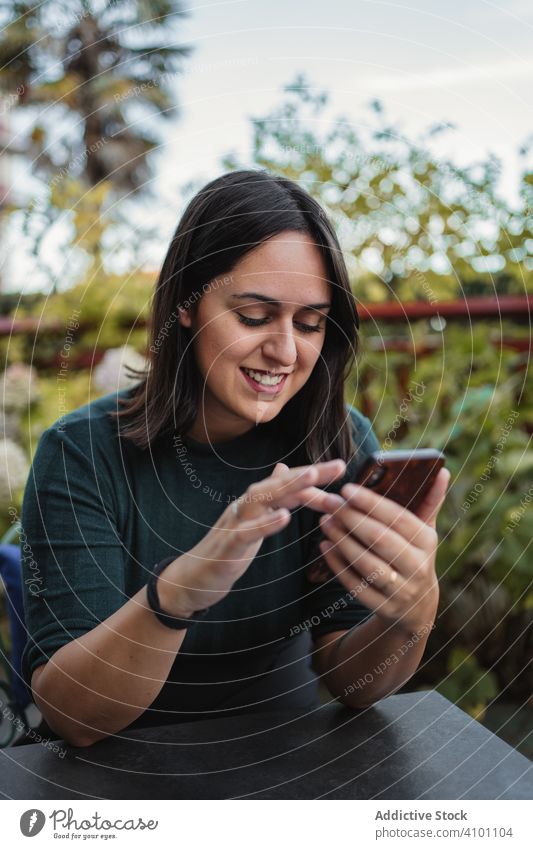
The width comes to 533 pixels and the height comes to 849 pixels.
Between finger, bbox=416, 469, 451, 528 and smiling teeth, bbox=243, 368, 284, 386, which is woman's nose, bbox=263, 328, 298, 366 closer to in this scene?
smiling teeth, bbox=243, 368, 284, 386

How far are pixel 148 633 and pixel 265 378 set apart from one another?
11.2 inches

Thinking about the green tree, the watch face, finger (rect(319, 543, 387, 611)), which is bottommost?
the watch face

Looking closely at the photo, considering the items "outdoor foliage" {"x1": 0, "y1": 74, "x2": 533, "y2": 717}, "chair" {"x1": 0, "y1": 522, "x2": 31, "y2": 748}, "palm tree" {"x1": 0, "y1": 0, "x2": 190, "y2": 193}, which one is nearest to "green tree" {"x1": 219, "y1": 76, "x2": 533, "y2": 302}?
"outdoor foliage" {"x1": 0, "y1": 74, "x2": 533, "y2": 717}

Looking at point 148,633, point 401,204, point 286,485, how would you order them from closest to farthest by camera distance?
point 286,485, point 148,633, point 401,204

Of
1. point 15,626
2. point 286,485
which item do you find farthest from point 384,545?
point 15,626

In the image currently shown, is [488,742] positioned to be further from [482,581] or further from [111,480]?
[482,581]

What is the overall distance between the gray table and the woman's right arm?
1.1 inches

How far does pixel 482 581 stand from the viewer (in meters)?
1.54

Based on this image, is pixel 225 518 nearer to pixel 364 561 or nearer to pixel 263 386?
pixel 364 561

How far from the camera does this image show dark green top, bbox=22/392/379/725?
771 millimetres

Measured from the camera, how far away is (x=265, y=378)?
818mm

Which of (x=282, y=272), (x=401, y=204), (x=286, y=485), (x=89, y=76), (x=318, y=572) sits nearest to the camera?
(x=286, y=485)
